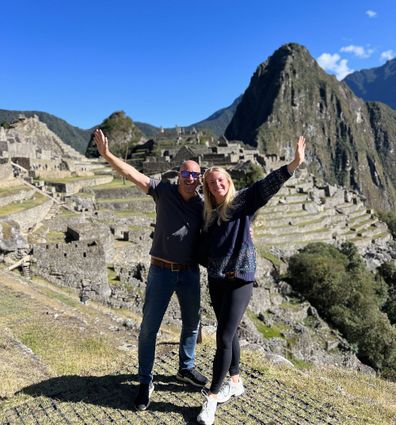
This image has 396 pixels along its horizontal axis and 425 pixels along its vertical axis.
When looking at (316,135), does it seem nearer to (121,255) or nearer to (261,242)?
(261,242)

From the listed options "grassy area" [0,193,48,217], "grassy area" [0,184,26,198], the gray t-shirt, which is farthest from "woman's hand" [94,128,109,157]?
"grassy area" [0,184,26,198]

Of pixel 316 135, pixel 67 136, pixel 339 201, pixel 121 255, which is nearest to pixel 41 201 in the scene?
pixel 121 255

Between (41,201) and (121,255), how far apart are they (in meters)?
5.24

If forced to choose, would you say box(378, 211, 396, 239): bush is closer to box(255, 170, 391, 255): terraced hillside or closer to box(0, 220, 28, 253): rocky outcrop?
box(255, 170, 391, 255): terraced hillside

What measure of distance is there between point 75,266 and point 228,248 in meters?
9.09

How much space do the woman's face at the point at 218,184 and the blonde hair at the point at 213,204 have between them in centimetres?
3

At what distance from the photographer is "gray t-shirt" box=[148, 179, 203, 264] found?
137 inches

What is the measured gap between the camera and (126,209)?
2170 centimetres

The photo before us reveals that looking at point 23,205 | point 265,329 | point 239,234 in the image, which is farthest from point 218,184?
point 23,205

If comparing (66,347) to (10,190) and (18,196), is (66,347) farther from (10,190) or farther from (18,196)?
(10,190)

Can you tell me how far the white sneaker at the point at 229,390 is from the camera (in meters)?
3.60

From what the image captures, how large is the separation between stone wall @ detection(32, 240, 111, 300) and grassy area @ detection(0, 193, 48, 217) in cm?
342

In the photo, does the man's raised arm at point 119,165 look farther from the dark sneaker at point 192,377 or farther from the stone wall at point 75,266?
the stone wall at point 75,266

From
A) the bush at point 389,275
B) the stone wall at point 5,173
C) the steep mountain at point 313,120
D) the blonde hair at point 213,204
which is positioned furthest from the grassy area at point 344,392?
the steep mountain at point 313,120
